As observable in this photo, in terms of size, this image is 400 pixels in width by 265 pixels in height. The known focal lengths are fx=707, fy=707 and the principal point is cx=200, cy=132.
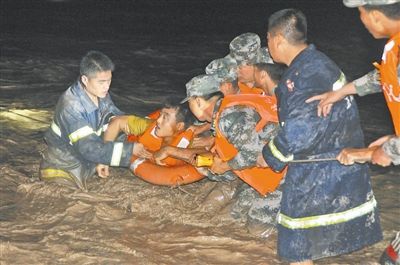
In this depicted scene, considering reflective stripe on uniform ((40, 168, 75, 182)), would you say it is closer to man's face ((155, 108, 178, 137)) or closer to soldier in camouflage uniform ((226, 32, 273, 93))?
man's face ((155, 108, 178, 137))

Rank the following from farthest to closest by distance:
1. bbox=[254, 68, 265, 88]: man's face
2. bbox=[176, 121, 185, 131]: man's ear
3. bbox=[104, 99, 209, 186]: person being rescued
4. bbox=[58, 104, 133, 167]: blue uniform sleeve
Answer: bbox=[176, 121, 185, 131]: man's ear < bbox=[104, 99, 209, 186]: person being rescued < bbox=[58, 104, 133, 167]: blue uniform sleeve < bbox=[254, 68, 265, 88]: man's face

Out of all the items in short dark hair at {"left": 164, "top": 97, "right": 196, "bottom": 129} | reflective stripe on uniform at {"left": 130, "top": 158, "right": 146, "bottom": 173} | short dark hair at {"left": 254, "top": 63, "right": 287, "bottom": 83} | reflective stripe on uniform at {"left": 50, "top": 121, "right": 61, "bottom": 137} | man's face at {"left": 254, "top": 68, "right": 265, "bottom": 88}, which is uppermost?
short dark hair at {"left": 254, "top": 63, "right": 287, "bottom": 83}

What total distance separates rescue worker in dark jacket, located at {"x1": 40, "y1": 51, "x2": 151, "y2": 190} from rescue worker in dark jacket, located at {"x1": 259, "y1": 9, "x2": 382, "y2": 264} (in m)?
1.91

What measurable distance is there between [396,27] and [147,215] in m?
2.66

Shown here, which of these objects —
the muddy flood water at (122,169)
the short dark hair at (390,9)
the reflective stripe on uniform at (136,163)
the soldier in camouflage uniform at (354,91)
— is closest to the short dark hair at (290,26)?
the soldier in camouflage uniform at (354,91)

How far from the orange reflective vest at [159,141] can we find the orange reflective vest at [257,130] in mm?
891

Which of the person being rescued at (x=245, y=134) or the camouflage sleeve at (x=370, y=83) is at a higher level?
the camouflage sleeve at (x=370, y=83)

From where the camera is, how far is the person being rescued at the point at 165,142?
599 centimetres

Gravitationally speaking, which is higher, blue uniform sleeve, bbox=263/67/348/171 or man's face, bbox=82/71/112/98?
blue uniform sleeve, bbox=263/67/348/171

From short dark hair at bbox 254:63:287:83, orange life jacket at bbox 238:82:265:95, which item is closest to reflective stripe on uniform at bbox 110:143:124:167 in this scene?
orange life jacket at bbox 238:82:265:95

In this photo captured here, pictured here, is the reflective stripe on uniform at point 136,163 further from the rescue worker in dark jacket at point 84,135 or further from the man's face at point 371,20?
the man's face at point 371,20

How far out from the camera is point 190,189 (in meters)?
6.25

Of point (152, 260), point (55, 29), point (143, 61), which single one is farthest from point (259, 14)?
point (152, 260)

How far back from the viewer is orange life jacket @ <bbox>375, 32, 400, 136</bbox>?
12.6ft
